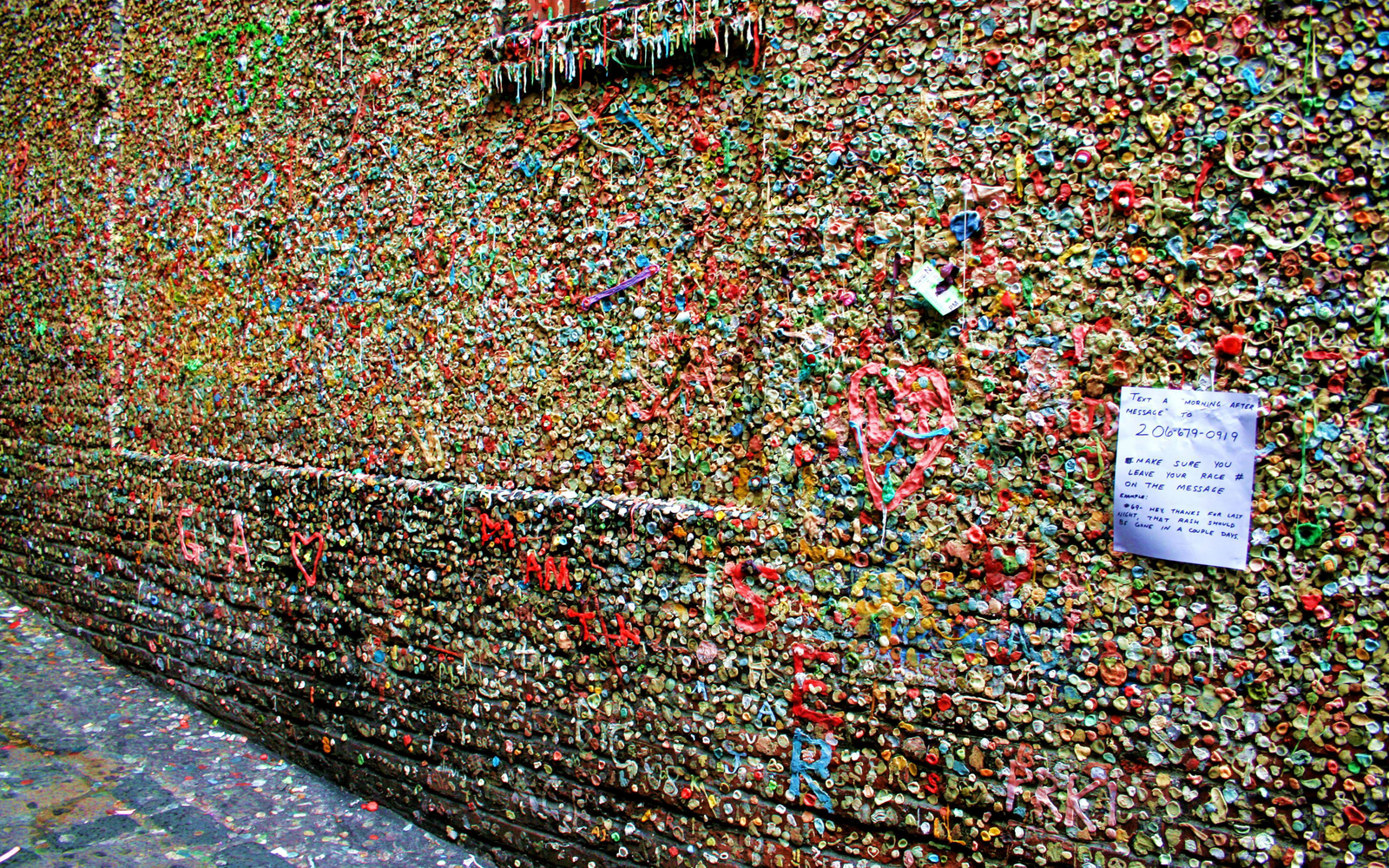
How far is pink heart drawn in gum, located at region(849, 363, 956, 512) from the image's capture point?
213cm

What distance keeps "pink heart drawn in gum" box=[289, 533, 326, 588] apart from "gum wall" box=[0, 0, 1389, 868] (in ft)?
0.05

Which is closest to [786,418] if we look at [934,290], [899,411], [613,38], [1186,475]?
[899,411]

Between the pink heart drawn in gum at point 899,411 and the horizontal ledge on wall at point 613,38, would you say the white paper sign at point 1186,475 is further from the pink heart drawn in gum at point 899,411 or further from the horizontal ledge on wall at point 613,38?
the horizontal ledge on wall at point 613,38

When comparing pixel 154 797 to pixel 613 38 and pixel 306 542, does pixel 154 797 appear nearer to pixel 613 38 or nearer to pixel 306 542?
pixel 306 542

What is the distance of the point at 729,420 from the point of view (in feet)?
8.13

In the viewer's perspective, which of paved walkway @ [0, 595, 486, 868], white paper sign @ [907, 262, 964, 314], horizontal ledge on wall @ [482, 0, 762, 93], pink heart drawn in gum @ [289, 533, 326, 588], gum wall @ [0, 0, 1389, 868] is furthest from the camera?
pink heart drawn in gum @ [289, 533, 326, 588]

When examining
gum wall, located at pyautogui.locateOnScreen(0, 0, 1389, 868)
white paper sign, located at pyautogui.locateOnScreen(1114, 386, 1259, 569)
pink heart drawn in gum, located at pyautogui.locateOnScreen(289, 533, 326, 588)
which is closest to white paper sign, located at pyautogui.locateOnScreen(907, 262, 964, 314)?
gum wall, located at pyautogui.locateOnScreen(0, 0, 1389, 868)

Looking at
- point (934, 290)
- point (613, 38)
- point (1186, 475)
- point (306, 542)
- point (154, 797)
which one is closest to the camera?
point (1186, 475)

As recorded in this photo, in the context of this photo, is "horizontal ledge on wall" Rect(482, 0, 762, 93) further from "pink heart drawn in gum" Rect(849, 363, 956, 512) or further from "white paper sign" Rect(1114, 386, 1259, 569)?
"white paper sign" Rect(1114, 386, 1259, 569)

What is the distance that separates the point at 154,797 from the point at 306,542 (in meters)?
1.17

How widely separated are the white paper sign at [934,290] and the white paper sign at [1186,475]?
1.54 feet

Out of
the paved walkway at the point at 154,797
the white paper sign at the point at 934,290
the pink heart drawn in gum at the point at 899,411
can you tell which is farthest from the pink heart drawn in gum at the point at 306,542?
the white paper sign at the point at 934,290

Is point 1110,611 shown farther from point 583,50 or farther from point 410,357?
point 410,357

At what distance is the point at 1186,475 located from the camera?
186cm
